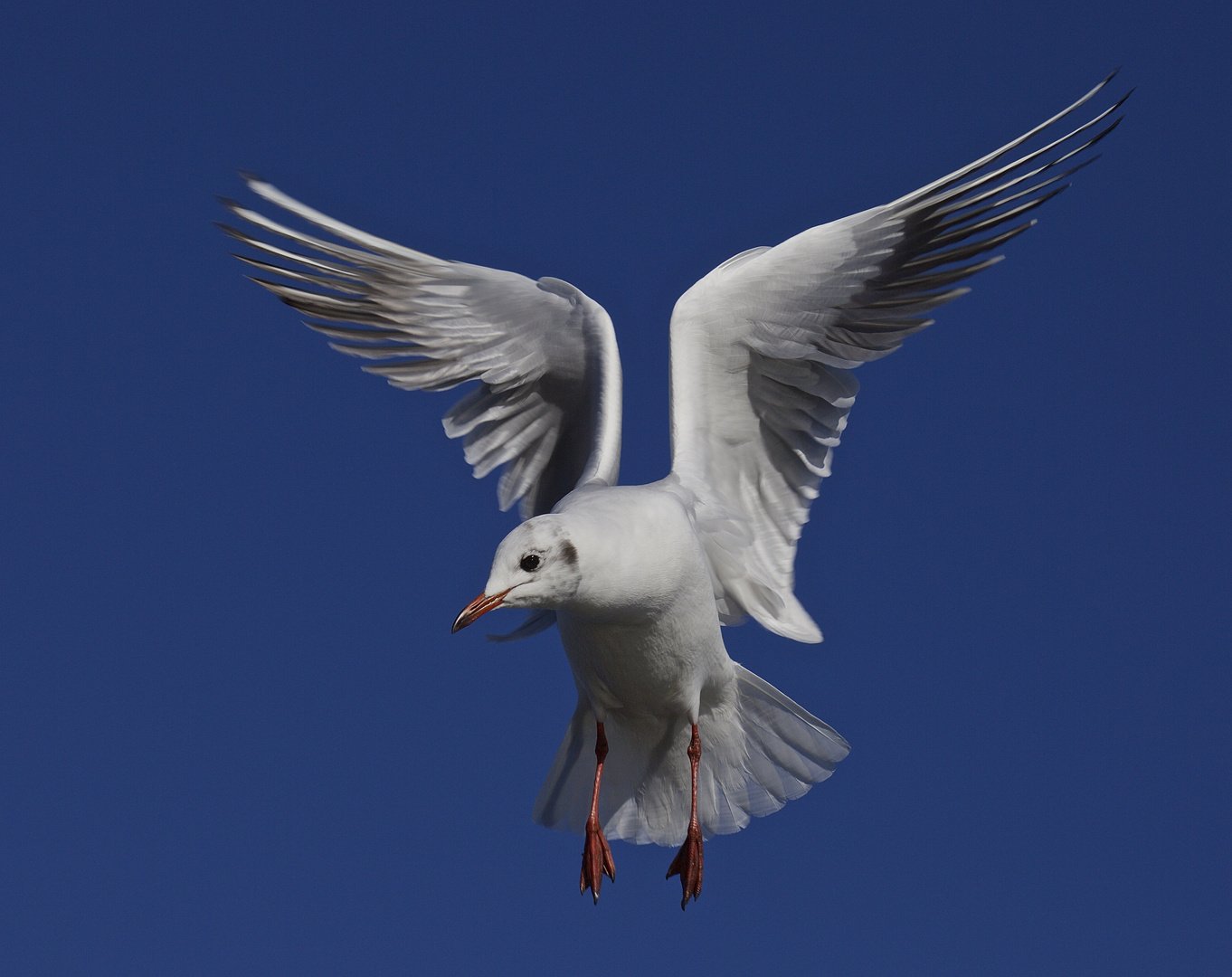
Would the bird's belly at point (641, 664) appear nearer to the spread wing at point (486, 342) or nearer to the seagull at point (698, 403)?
the seagull at point (698, 403)

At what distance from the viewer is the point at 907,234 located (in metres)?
6.19

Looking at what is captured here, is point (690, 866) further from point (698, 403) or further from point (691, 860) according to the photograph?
point (698, 403)

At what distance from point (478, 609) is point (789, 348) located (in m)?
2.26

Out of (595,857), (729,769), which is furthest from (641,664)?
(729,769)

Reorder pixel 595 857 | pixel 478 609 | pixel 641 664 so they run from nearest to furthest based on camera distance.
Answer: pixel 478 609 < pixel 641 664 < pixel 595 857

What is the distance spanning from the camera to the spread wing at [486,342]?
253 inches

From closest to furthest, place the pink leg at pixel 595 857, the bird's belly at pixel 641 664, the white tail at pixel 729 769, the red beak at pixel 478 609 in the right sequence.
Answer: the red beak at pixel 478 609
the bird's belly at pixel 641 664
the pink leg at pixel 595 857
the white tail at pixel 729 769

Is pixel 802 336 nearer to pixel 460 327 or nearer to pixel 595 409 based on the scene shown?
pixel 595 409

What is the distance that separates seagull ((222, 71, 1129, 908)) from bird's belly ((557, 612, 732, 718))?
0.01 meters

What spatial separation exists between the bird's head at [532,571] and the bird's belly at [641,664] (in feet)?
2.20

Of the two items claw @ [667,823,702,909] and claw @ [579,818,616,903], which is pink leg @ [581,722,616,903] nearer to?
claw @ [579,818,616,903]

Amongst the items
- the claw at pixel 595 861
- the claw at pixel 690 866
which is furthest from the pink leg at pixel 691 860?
the claw at pixel 595 861

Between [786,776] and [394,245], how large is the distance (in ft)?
8.81

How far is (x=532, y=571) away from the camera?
182 inches
